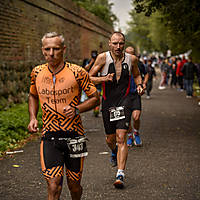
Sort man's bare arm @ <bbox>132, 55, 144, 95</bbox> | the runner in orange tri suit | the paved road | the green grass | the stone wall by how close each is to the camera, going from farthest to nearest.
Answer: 1. the stone wall
2. the green grass
3. man's bare arm @ <bbox>132, 55, 144, 95</bbox>
4. the paved road
5. the runner in orange tri suit

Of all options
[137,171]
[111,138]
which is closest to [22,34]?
[111,138]

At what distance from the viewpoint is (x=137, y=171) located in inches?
254

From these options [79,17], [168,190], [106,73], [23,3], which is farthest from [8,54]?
[79,17]

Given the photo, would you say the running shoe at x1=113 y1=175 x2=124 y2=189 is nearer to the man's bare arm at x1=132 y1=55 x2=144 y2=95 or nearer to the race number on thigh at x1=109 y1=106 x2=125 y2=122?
the race number on thigh at x1=109 y1=106 x2=125 y2=122

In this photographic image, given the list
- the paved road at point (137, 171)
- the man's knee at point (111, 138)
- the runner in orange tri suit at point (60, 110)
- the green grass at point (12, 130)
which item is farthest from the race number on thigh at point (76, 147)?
the green grass at point (12, 130)

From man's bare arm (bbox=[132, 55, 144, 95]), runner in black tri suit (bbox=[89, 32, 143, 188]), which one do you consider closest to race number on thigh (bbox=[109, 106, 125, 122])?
runner in black tri suit (bbox=[89, 32, 143, 188])

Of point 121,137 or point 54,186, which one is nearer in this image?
point 54,186

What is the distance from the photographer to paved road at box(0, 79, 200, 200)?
17.4 feet

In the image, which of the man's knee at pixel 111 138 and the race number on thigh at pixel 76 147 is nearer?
the race number on thigh at pixel 76 147

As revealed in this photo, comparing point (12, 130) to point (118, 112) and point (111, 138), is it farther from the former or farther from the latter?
point (118, 112)

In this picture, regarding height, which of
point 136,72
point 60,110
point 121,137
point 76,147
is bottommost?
point 121,137

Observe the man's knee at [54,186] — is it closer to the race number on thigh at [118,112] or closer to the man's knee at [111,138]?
the race number on thigh at [118,112]

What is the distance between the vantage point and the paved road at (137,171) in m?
5.30

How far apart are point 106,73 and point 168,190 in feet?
6.13
